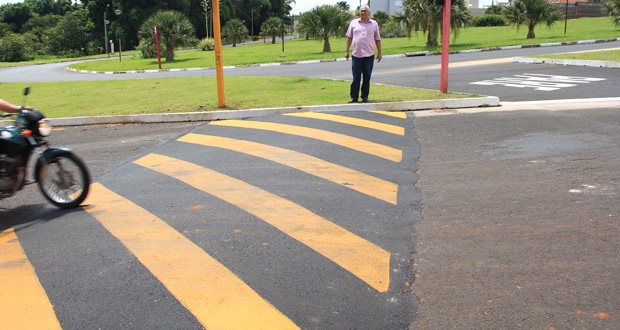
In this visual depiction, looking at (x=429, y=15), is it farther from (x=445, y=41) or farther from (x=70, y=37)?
(x=70, y=37)

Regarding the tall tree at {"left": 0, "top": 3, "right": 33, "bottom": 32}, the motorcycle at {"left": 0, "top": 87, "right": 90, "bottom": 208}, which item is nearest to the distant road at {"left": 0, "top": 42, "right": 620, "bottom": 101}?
the motorcycle at {"left": 0, "top": 87, "right": 90, "bottom": 208}

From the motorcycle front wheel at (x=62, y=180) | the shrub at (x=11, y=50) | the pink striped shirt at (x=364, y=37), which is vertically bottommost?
the motorcycle front wheel at (x=62, y=180)

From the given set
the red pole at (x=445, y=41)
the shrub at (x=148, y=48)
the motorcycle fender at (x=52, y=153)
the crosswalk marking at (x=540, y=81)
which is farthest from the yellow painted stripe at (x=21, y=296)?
the shrub at (x=148, y=48)

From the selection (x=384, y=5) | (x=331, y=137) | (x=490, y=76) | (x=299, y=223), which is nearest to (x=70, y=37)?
(x=384, y=5)

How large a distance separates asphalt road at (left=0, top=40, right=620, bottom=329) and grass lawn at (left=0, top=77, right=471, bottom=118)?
3053 mm

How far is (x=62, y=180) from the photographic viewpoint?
5.35m

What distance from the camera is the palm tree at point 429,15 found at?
84.3 ft

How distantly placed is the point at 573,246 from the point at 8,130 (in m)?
5.14

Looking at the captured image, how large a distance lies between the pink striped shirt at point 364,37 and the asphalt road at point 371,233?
297cm

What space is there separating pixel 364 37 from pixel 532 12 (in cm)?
2408

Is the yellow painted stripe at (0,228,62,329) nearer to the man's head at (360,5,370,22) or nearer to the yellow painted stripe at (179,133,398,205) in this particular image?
the yellow painted stripe at (179,133,398,205)

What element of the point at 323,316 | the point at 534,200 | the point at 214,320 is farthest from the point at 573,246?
the point at 214,320

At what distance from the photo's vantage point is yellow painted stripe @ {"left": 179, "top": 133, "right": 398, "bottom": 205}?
567 centimetres

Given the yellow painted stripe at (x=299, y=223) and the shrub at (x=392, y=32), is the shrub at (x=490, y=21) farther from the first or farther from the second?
the yellow painted stripe at (x=299, y=223)
